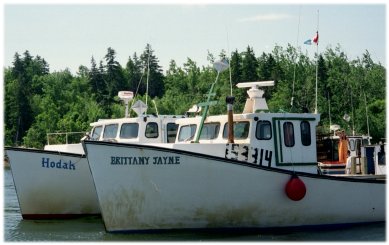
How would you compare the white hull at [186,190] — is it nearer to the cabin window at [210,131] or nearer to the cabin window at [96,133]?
the cabin window at [210,131]

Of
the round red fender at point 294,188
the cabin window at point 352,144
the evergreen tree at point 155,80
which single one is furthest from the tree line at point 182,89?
the round red fender at point 294,188

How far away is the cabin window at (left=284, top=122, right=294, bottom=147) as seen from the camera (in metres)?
17.8

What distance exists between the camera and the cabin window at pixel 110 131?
22.1 m

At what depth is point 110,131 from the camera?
22203 mm

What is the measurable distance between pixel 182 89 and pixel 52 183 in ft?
195

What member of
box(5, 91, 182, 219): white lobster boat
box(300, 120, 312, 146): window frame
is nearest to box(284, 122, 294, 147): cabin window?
box(300, 120, 312, 146): window frame

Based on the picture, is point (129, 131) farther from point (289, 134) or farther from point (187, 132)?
point (289, 134)

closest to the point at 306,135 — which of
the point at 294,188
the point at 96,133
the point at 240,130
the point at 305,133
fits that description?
the point at 305,133

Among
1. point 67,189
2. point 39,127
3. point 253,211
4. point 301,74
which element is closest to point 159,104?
point 39,127

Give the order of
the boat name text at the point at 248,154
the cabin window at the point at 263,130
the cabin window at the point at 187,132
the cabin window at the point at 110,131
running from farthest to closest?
the cabin window at the point at 110,131 < the cabin window at the point at 187,132 < the cabin window at the point at 263,130 < the boat name text at the point at 248,154

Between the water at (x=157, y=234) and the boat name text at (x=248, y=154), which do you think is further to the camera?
the boat name text at (x=248, y=154)

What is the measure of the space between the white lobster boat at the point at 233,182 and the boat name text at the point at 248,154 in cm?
2

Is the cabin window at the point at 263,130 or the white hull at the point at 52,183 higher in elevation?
the cabin window at the point at 263,130

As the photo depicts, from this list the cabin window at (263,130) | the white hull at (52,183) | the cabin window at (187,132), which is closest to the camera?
the cabin window at (263,130)
